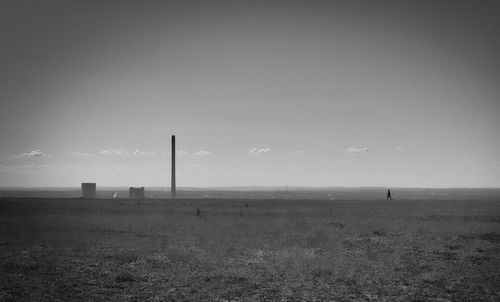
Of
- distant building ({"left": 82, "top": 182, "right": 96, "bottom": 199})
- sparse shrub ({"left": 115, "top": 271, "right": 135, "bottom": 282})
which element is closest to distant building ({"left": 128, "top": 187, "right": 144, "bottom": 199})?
distant building ({"left": 82, "top": 182, "right": 96, "bottom": 199})

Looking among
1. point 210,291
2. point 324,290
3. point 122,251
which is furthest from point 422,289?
point 122,251

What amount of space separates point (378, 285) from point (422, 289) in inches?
61.5

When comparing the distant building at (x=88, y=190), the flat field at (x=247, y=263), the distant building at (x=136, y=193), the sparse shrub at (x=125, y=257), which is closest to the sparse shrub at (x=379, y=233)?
the flat field at (x=247, y=263)

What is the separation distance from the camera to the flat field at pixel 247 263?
15.9 meters

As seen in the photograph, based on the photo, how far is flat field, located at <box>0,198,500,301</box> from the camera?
15.9 meters

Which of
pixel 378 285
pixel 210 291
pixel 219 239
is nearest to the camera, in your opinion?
pixel 210 291

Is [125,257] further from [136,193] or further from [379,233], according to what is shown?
[136,193]

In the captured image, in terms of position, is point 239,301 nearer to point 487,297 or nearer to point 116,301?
point 116,301

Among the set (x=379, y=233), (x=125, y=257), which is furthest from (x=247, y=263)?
(x=379, y=233)

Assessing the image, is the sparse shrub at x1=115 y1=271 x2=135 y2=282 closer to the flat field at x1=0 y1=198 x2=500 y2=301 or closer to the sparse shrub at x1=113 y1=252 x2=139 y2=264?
the flat field at x1=0 y1=198 x2=500 y2=301

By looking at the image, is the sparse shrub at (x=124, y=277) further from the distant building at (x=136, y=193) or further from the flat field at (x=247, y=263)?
the distant building at (x=136, y=193)

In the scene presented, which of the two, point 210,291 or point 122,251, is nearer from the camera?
point 210,291

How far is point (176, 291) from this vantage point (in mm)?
16156

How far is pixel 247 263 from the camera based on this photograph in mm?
21812
